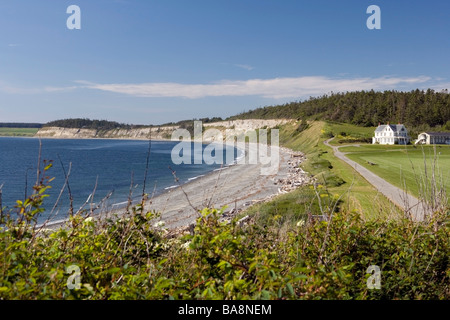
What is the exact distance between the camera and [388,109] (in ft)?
388

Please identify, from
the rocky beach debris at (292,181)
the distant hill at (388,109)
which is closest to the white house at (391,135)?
the distant hill at (388,109)

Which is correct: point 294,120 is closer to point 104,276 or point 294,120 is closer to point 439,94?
point 439,94

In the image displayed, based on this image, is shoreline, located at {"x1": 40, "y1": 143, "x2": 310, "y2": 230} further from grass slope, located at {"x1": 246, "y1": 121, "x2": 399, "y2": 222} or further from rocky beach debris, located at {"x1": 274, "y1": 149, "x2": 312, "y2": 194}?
grass slope, located at {"x1": 246, "y1": 121, "x2": 399, "y2": 222}

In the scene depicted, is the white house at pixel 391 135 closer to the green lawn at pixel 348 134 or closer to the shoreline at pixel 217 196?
the green lawn at pixel 348 134

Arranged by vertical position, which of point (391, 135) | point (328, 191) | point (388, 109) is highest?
point (388, 109)

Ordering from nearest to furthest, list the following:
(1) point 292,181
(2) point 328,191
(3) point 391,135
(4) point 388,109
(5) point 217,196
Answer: (2) point 328,191, (5) point 217,196, (1) point 292,181, (3) point 391,135, (4) point 388,109

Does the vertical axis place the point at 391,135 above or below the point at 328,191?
above

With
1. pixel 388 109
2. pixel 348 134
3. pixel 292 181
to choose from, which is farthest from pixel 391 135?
pixel 292 181

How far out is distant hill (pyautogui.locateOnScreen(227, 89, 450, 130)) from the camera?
108688mm

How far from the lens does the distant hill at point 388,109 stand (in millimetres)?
108688

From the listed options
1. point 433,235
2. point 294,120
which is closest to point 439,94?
point 294,120

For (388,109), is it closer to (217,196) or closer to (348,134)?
(348,134)
